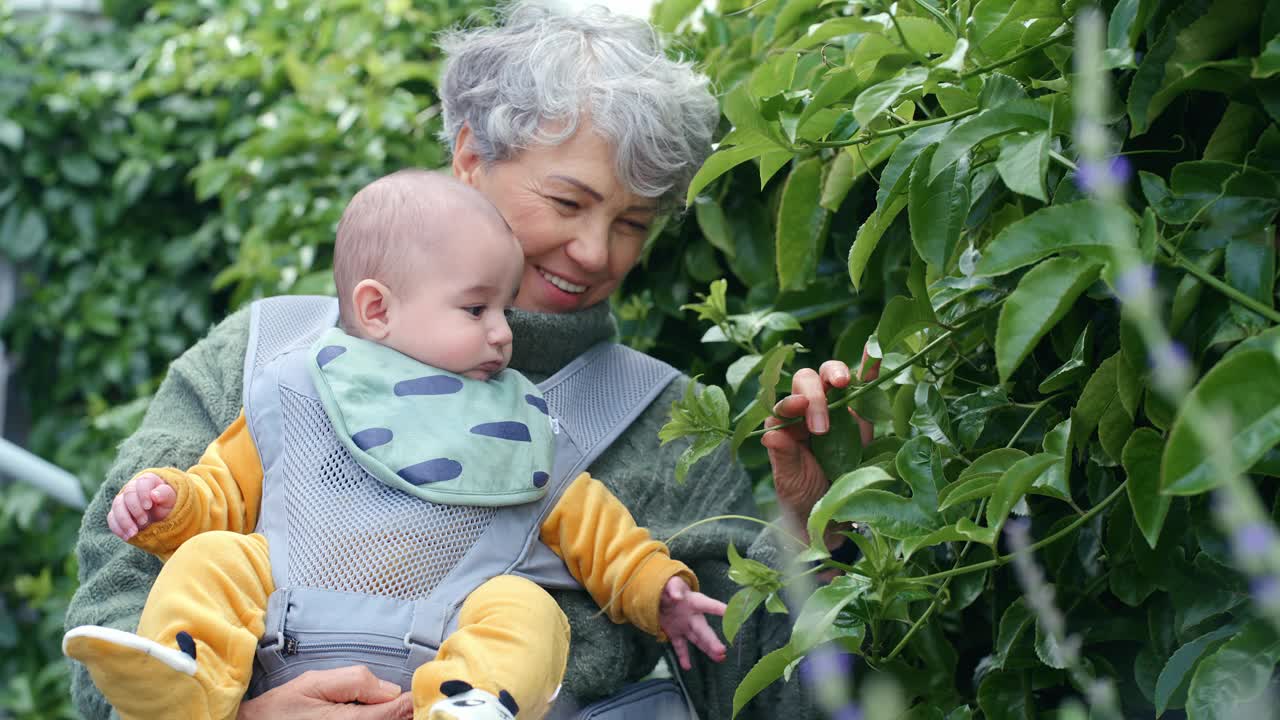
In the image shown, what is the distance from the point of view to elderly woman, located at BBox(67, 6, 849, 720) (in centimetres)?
158

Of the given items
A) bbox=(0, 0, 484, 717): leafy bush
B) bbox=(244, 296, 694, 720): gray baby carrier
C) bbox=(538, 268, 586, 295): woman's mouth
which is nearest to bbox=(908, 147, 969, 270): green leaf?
bbox=(244, 296, 694, 720): gray baby carrier

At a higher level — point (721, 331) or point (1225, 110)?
point (1225, 110)

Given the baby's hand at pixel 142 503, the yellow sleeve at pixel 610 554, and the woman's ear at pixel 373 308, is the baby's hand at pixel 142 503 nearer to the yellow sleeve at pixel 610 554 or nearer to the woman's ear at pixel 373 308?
the woman's ear at pixel 373 308

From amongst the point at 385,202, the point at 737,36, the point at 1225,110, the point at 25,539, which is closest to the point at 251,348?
the point at 385,202

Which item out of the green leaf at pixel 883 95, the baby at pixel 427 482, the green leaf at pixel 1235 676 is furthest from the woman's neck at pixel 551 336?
the green leaf at pixel 1235 676

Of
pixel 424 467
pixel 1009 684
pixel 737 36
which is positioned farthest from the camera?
pixel 737 36

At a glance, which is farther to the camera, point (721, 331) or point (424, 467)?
point (721, 331)

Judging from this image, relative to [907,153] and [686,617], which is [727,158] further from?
[686,617]

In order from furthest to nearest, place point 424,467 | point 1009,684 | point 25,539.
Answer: point 25,539 < point 424,467 < point 1009,684

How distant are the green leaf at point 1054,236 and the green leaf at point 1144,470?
160 mm

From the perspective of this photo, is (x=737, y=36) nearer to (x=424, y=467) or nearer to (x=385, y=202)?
(x=385, y=202)

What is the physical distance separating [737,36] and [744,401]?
596 millimetres

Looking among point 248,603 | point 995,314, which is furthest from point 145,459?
point 995,314

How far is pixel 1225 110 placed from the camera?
3.47 feet
